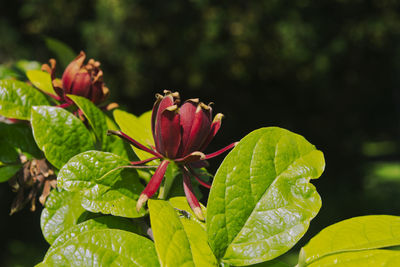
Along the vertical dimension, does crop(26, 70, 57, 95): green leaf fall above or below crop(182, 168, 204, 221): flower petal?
above

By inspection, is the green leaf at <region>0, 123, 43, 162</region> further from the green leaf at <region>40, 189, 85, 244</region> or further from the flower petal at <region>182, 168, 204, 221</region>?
the flower petal at <region>182, 168, 204, 221</region>

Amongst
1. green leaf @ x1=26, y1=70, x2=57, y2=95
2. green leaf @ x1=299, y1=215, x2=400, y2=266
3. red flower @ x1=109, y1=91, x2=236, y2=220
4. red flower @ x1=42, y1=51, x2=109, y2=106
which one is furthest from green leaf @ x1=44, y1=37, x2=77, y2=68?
green leaf @ x1=299, y1=215, x2=400, y2=266

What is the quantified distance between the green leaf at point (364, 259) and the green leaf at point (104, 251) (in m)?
0.22

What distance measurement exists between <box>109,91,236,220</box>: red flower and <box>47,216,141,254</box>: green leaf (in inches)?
3.7

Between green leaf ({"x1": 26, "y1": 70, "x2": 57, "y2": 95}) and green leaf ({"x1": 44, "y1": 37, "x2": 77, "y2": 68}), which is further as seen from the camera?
green leaf ({"x1": 44, "y1": 37, "x2": 77, "y2": 68})

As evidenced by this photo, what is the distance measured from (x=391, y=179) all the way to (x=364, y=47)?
168 inches

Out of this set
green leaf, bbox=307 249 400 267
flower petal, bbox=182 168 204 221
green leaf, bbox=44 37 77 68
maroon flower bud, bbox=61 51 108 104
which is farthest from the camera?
green leaf, bbox=44 37 77 68

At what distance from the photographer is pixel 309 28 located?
23.2ft

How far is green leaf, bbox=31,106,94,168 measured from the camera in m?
0.62

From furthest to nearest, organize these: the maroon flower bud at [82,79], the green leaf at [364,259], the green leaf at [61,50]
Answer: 1. the green leaf at [61,50]
2. the maroon flower bud at [82,79]
3. the green leaf at [364,259]

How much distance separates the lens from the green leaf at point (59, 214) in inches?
25.1

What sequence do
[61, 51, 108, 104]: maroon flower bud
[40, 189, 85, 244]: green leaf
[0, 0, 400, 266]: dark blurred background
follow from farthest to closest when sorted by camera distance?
1. [0, 0, 400, 266]: dark blurred background
2. [61, 51, 108, 104]: maroon flower bud
3. [40, 189, 85, 244]: green leaf

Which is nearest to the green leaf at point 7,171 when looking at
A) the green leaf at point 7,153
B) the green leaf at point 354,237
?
the green leaf at point 7,153

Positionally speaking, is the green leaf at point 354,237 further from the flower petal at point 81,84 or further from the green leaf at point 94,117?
the flower petal at point 81,84
